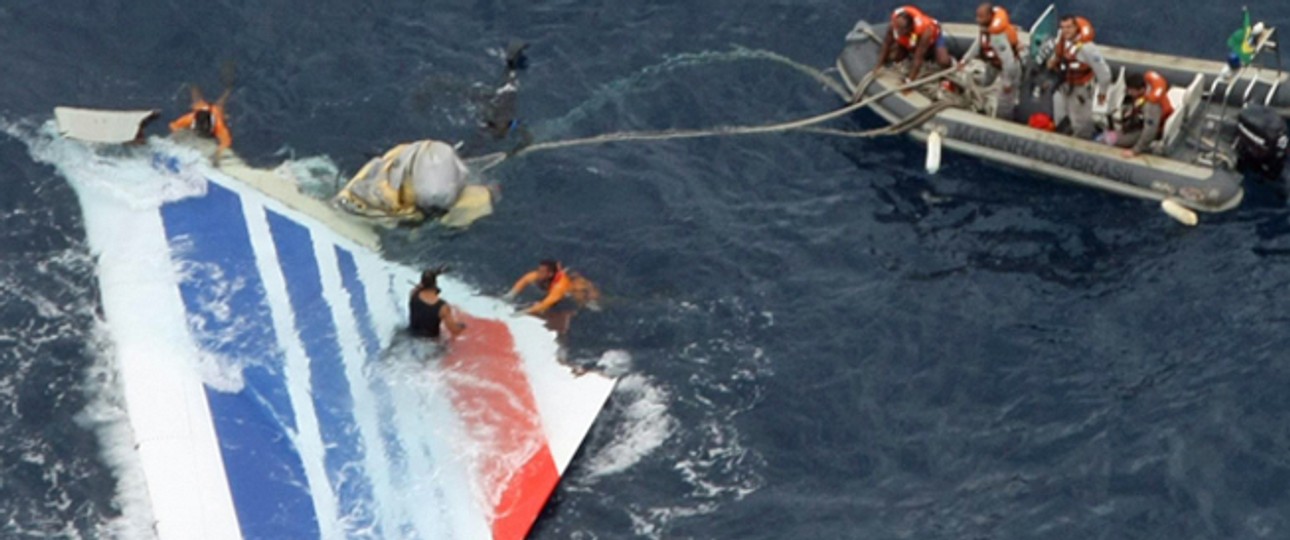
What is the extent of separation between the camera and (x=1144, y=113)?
31828mm

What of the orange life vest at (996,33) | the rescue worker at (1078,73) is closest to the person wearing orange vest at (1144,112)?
the rescue worker at (1078,73)

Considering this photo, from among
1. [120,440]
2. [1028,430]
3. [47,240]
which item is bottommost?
[1028,430]

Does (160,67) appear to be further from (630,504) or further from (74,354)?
(630,504)

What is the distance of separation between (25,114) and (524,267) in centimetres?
935

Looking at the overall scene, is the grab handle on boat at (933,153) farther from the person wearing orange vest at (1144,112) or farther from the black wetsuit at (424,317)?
the black wetsuit at (424,317)

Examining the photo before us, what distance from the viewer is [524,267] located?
1204 inches

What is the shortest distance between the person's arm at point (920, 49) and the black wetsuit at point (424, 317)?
32.8ft

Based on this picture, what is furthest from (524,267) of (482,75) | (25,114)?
Result: (25,114)

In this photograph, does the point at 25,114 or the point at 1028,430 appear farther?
the point at 25,114

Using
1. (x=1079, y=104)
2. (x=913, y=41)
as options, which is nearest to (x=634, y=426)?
(x=913, y=41)

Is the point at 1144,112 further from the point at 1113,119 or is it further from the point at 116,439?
the point at 116,439

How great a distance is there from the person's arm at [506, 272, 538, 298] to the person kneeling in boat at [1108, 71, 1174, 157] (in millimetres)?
9942

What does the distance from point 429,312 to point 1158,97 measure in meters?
12.1

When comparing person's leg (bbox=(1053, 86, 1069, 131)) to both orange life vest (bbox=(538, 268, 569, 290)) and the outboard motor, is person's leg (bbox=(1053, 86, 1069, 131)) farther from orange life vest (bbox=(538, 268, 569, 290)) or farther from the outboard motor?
orange life vest (bbox=(538, 268, 569, 290))
